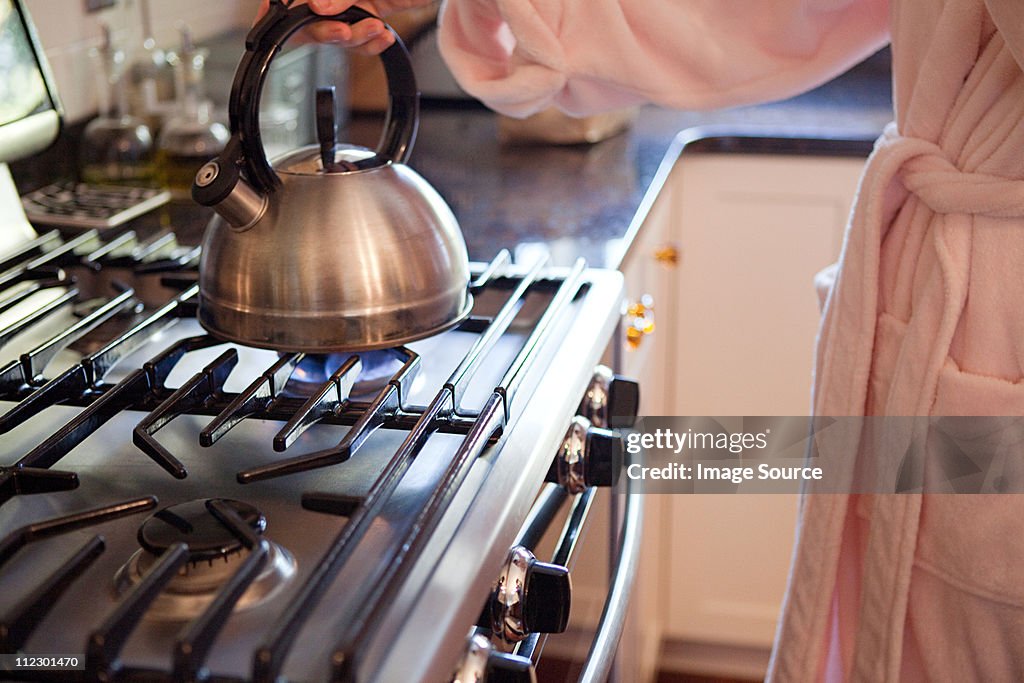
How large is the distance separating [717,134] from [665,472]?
0.54 meters

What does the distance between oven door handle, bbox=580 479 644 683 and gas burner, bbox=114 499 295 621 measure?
36cm

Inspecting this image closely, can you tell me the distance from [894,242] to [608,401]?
0.94ft

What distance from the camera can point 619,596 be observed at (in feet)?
3.33

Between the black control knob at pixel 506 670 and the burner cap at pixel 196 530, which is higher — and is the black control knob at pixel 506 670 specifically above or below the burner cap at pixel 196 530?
below

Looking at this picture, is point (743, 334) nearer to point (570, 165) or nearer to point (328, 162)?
point (570, 165)

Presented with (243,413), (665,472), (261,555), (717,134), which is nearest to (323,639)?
(261,555)

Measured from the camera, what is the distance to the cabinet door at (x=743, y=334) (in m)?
1.72

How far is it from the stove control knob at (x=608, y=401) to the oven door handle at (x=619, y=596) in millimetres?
167

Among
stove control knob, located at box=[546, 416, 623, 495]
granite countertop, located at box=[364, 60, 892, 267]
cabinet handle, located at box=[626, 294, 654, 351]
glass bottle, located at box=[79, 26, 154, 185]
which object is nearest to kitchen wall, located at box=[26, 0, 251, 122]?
glass bottle, located at box=[79, 26, 154, 185]

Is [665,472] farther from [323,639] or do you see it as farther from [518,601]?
[323,639]

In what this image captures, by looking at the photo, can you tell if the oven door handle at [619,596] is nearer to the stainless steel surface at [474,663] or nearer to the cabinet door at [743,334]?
the stainless steel surface at [474,663]

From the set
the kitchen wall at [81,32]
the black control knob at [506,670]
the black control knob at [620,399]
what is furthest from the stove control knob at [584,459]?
the kitchen wall at [81,32]

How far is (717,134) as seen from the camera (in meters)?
1.71
